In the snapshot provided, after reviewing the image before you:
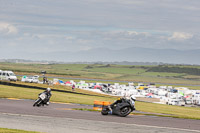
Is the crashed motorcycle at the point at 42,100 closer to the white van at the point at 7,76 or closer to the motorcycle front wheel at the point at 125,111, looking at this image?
the motorcycle front wheel at the point at 125,111

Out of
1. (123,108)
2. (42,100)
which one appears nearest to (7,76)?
(42,100)

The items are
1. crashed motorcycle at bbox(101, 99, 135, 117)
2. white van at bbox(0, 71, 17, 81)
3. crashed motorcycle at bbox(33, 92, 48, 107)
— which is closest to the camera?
crashed motorcycle at bbox(101, 99, 135, 117)

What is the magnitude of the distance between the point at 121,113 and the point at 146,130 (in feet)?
22.0

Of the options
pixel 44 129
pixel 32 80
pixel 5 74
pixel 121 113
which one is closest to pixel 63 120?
pixel 44 129

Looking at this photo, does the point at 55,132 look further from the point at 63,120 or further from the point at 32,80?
the point at 32,80

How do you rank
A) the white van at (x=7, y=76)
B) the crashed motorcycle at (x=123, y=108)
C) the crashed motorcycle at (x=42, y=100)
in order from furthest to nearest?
the white van at (x=7, y=76)
the crashed motorcycle at (x=42, y=100)
the crashed motorcycle at (x=123, y=108)

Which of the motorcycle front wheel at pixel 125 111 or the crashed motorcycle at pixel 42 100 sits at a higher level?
the crashed motorcycle at pixel 42 100

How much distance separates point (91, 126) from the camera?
51.9ft

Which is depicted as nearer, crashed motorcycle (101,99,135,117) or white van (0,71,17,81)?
crashed motorcycle (101,99,135,117)

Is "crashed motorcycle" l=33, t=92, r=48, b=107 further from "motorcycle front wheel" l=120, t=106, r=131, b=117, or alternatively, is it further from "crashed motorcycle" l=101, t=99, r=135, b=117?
"motorcycle front wheel" l=120, t=106, r=131, b=117

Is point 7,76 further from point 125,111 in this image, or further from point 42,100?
point 125,111

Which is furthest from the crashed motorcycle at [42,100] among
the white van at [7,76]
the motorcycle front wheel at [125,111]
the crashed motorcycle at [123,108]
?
the white van at [7,76]

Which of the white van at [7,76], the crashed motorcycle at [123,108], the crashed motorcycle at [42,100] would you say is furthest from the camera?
the white van at [7,76]

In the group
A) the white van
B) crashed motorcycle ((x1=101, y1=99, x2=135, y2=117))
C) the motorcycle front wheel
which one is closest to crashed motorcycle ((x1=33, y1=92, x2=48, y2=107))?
crashed motorcycle ((x1=101, y1=99, x2=135, y2=117))
